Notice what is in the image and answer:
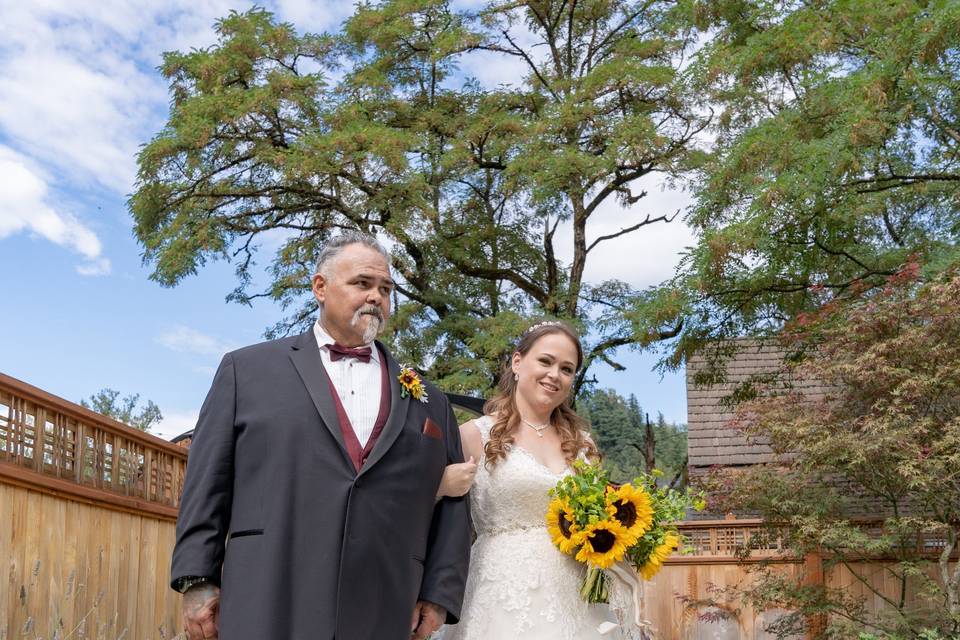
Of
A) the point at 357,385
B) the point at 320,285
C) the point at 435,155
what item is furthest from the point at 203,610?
the point at 435,155

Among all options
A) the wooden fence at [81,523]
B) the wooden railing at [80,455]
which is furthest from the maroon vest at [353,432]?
the wooden railing at [80,455]

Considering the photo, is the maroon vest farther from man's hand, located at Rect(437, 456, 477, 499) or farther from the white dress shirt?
man's hand, located at Rect(437, 456, 477, 499)

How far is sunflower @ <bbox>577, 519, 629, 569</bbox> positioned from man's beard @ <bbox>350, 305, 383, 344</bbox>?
1.10 m

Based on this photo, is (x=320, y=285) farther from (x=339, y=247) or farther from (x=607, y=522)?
(x=607, y=522)

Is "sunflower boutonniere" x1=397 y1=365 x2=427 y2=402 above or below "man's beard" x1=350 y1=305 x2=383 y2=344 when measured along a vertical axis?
below

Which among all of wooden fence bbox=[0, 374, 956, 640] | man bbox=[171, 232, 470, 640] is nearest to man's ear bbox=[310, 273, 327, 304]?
man bbox=[171, 232, 470, 640]

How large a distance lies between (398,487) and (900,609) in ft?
26.1

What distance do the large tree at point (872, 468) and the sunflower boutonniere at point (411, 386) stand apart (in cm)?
656

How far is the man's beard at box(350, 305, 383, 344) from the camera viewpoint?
9.26 feet

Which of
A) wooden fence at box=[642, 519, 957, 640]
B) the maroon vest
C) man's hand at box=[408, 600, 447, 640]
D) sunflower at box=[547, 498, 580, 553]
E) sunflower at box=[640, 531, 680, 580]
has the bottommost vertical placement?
wooden fence at box=[642, 519, 957, 640]

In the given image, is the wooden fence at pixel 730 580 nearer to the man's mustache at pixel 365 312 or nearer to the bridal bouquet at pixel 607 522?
the bridal bouquet at pixel 607 522

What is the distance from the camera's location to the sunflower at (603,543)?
134 inches

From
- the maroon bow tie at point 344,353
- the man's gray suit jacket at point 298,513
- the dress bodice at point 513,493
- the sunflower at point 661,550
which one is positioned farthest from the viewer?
the dress bodice at point 513,493

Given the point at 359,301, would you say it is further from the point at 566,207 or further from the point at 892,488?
the point at 566,207
